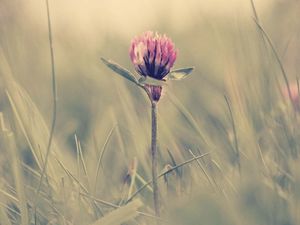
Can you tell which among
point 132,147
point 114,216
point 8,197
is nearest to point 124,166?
point 132,147

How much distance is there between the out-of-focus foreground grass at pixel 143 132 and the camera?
0.56 metres

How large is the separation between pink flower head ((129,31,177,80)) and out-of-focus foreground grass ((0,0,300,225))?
0.10m

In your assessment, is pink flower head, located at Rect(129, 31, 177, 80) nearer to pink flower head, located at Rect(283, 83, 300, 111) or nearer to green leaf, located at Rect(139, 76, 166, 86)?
green leaf, located at Rect(139, 76, 166, 86)

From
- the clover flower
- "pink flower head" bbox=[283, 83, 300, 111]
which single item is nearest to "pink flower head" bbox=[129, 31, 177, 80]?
the clover flower

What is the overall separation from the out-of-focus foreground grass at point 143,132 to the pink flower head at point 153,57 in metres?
0.10

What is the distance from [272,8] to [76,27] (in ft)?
2.23

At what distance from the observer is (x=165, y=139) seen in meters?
0.91

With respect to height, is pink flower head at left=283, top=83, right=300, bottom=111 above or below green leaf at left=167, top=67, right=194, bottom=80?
below

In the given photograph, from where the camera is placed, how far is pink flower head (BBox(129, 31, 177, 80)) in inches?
25.7

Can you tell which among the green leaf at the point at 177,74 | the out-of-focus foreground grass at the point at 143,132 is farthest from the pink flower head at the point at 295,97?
the green leaf at the point at 177,74

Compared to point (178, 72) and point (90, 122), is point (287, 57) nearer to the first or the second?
point (90, 122)

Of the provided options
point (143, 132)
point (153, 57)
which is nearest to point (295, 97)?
point (143, 132)

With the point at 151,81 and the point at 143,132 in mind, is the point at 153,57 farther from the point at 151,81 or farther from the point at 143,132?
the point at 143,132

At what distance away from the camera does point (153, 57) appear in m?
0.66
